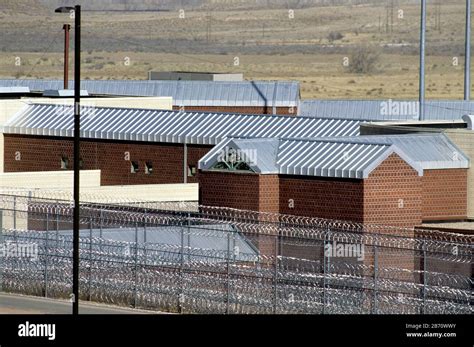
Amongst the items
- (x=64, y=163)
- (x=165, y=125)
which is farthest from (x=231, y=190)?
(x=64, y=163)

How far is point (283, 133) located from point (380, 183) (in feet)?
32.9

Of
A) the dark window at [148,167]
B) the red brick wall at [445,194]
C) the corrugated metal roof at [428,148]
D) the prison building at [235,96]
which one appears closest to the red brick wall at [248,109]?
the prison building at [235,96]

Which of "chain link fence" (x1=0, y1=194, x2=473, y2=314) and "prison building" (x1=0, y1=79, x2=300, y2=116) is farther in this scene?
"prison building" (x1=0, y1=79, x2=300, y2=116)

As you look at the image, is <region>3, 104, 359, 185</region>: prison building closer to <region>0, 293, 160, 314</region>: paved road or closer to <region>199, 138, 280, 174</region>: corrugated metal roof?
<region>199, 138, 280, 174</region>: corrugated metal roof

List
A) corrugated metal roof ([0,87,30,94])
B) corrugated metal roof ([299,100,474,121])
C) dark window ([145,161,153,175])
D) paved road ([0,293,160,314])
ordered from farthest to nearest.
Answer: corrugated metal roof ([299,100,474,121])
corrugated metal roof ([0,87,30,94])
dark window ([145,161,153,175])
paved road ([0,293,160,314])

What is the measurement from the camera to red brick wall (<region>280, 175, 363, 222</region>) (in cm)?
4438

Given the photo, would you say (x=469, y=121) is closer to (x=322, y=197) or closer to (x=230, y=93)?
(x=322, y=197)

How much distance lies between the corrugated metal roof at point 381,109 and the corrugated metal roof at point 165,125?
14194mm

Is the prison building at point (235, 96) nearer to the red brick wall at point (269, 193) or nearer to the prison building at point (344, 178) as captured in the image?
the prison building at point (344, 178)

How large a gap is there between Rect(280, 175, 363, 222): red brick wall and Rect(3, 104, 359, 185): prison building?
312 inches

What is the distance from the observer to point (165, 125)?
57.4 metres

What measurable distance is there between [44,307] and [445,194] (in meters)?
17.2

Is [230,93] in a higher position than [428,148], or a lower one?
→ higher

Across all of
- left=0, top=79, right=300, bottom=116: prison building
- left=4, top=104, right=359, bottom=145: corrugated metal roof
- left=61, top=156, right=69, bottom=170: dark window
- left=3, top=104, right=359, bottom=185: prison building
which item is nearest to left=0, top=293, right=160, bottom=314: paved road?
left=4, top=104, right=359, bottom=145: corrugated metal roof
